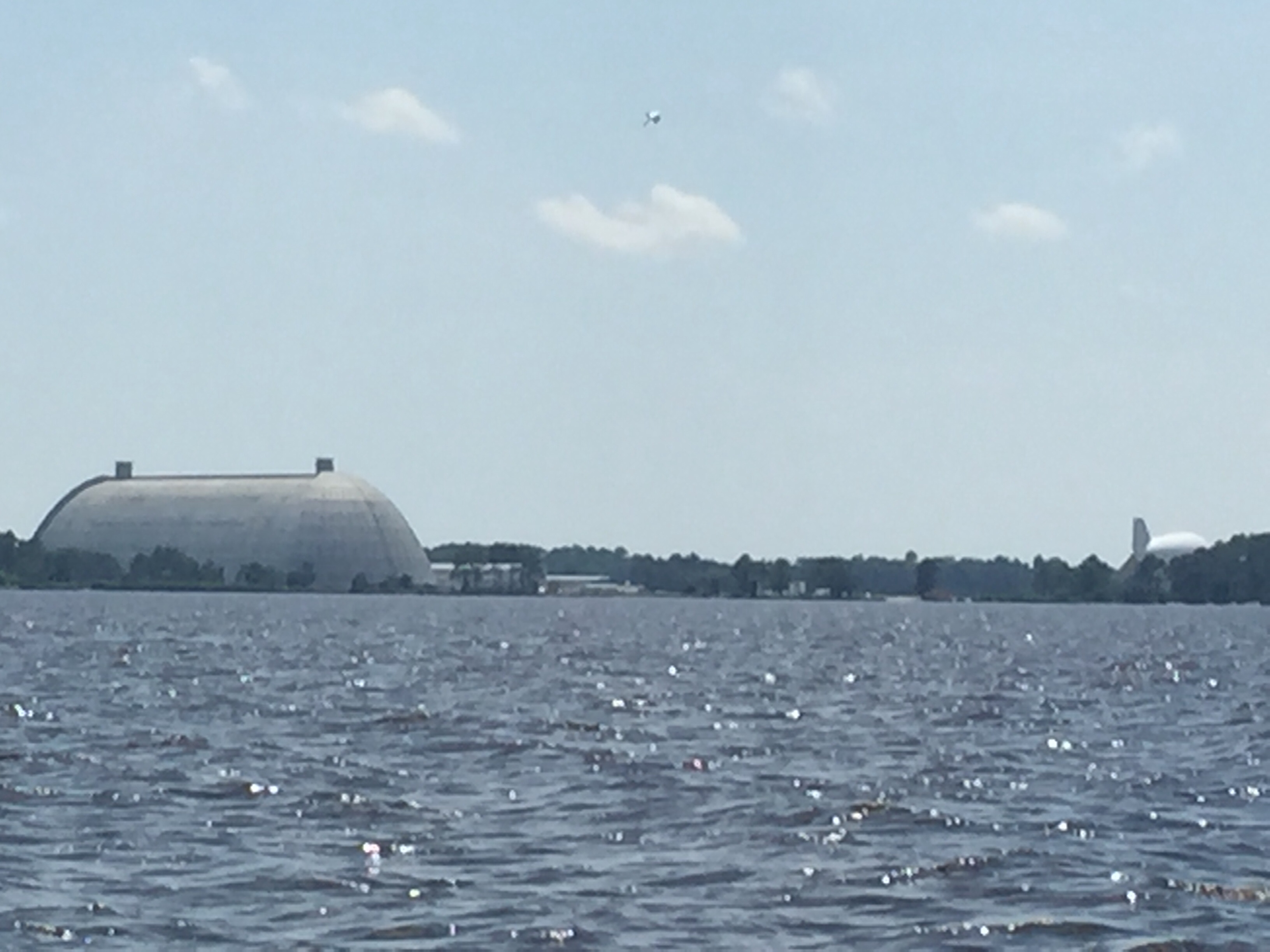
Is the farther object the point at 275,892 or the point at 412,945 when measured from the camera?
the point at 275,892

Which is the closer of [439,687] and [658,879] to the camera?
[658,879]

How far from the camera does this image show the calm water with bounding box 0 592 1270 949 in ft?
71.5

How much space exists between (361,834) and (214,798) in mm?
3939

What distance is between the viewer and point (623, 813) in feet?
95.9

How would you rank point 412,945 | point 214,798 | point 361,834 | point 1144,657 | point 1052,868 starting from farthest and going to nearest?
point 1144,657 < point 214,798 < point 361,834 < point 1052,868 < point 412,945

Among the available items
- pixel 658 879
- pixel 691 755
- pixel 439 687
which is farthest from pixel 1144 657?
pixel 658 879

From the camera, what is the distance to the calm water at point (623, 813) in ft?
71.5

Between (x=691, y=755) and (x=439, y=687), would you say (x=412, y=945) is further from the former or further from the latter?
(x=439, y=687)

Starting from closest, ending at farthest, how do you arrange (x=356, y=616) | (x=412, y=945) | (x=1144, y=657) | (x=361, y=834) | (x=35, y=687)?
(x=412, y=945) → (x=361, y=834) → (x=35, y=687) → (x=1144, y=657) → (x=356, y=616)

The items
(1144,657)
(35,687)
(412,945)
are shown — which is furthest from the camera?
(1144,657)

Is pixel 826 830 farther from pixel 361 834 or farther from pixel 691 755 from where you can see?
pixel 691 755

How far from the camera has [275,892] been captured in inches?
903

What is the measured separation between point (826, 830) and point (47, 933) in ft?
33.2

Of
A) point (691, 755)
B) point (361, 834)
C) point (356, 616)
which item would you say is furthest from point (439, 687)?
point (356, 616)
